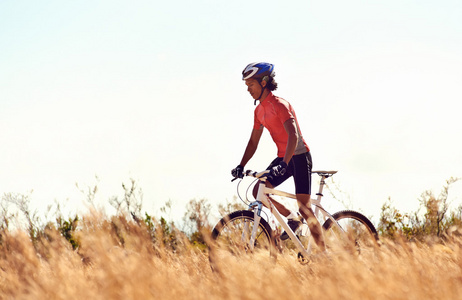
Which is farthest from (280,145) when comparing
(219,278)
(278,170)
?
(219,278)

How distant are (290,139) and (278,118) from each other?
334 mm

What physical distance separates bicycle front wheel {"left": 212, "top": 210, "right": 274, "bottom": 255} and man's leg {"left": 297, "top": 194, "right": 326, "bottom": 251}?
54cm

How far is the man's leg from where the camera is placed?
19.5 ft

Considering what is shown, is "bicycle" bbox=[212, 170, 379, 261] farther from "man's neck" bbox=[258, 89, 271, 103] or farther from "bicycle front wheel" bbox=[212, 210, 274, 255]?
"man's neck" bbox=[258, 89, 271, 103]

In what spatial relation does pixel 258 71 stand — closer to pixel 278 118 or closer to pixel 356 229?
pixel 278 118

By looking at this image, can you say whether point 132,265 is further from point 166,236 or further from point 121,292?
point 166,236

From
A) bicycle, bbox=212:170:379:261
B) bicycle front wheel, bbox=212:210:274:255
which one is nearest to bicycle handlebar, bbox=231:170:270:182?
bicycle, bbox=212:170:379:261

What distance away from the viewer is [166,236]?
11.9m

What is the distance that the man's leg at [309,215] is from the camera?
5.94 metres

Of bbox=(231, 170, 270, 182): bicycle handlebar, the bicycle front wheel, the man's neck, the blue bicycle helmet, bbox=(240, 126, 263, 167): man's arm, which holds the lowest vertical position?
the bicycle front wheel

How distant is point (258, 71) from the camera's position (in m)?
5.90

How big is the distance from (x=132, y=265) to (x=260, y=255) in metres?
1.56

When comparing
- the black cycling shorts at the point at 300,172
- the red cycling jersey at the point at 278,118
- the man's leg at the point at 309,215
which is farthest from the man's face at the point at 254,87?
the man's leg at the point at 309,215

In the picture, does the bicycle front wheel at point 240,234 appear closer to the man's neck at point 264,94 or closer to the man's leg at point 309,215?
the man's leg at point 309,215
